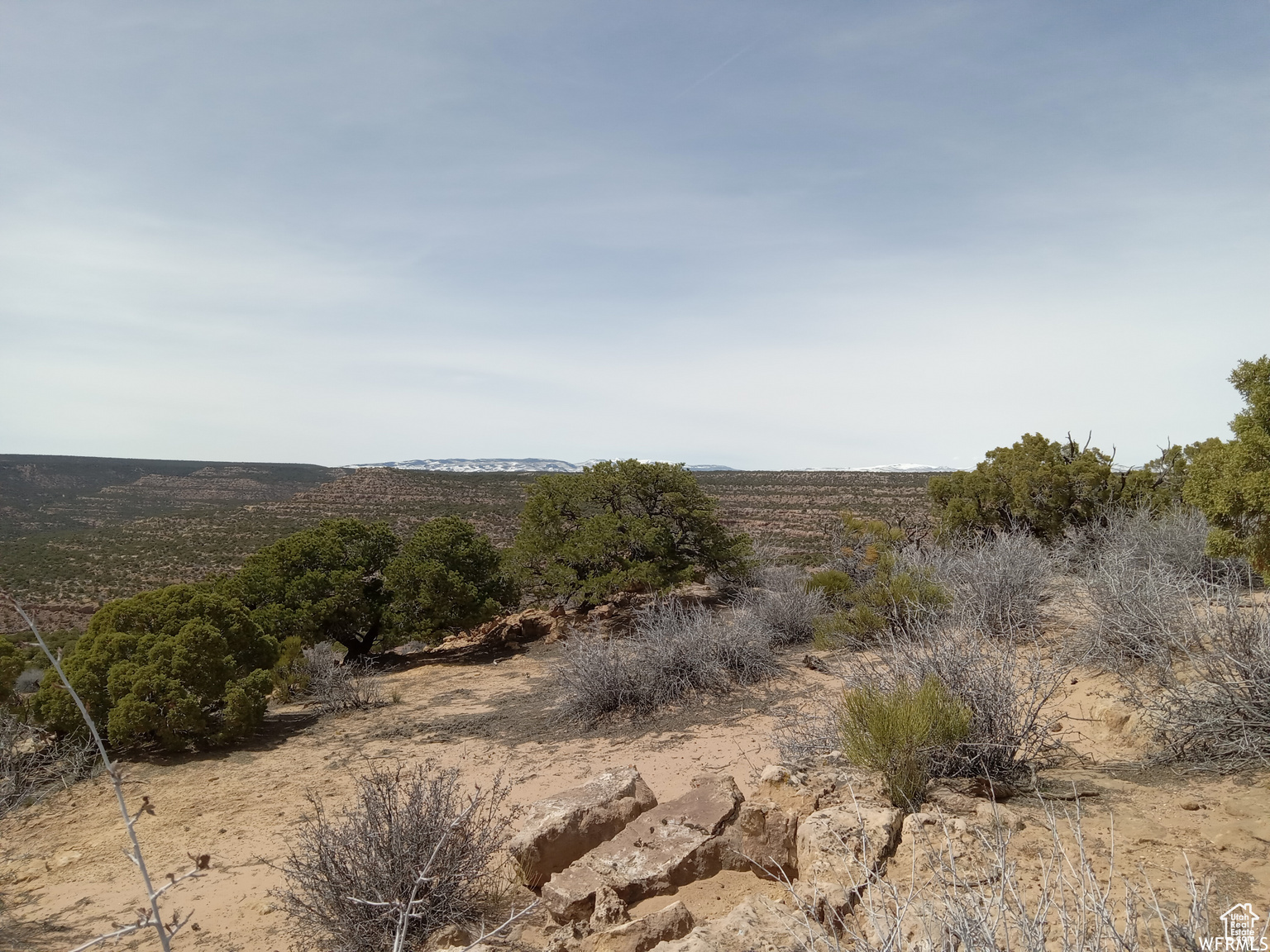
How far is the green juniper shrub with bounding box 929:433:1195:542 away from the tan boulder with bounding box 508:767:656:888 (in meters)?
12.1

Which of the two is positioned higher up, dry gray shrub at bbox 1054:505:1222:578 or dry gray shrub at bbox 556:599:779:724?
dry gray shrub at bbox 1054:505:1222:578

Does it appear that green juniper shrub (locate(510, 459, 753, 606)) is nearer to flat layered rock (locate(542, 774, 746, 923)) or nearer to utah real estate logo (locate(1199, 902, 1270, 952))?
flat layered rock (locate(542, 774, 746, 923))

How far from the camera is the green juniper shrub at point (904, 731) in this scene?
15.6 feet

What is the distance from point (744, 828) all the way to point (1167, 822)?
243 cm

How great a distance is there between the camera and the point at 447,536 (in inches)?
612

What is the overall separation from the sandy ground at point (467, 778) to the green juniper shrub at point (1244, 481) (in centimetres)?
191

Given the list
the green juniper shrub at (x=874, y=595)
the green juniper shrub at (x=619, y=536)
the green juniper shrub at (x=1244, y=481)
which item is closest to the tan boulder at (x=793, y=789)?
the green juniper shrub at (x=874, y=595)

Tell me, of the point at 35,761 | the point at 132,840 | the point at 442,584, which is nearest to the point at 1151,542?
the point at 442,584

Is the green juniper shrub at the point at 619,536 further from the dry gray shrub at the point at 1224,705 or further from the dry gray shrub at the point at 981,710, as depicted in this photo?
the dry gray shrub at the point at 1224,705

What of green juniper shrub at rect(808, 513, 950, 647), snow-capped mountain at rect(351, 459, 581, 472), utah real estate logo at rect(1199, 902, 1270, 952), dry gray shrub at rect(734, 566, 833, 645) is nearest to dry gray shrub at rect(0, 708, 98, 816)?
utah real estate logo at rect(1199, 902, 1270, 952)

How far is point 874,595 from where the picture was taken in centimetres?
1123

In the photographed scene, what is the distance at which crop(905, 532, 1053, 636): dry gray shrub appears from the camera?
32.9 ft

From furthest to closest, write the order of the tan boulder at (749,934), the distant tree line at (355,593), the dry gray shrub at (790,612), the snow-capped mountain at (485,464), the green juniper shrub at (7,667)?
the snow-capped mountain at (485,464), the dry gray shrub at (790,612), the distant tree line at (355,593), the green juniper shrub at (7,667), the tan boulder at (749,934)

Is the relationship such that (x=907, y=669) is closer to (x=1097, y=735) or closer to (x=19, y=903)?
(x=1097, y=735)
